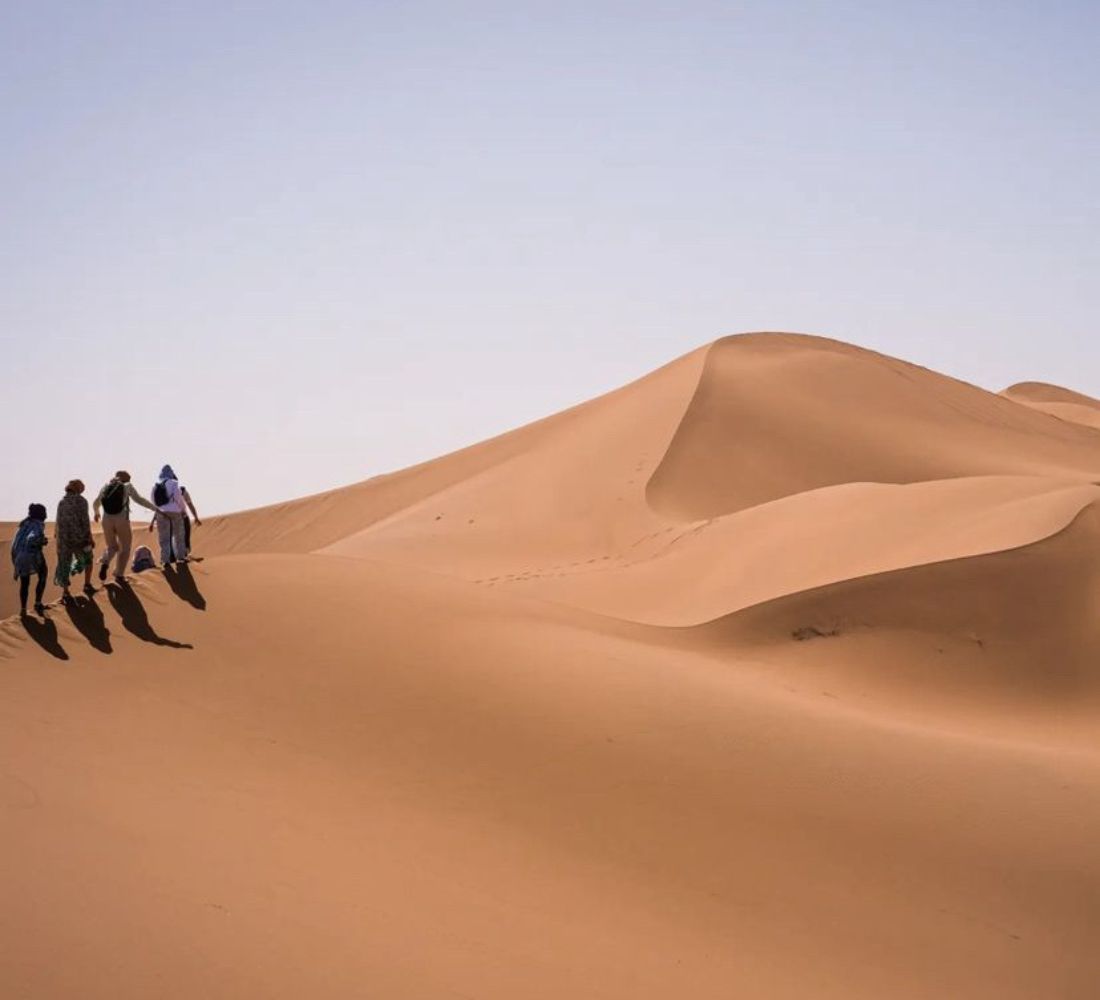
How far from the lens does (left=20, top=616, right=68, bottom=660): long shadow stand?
895cm

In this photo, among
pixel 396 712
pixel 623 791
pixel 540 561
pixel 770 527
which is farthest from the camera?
pixel 540 561

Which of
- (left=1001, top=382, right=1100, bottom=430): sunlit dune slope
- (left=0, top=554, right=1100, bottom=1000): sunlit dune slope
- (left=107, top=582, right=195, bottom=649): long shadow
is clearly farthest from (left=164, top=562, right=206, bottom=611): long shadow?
(left=1001, top=382, right=1100, bottom=430): sunlit dune slope

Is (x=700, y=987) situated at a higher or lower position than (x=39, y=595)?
lower

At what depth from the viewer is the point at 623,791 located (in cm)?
810

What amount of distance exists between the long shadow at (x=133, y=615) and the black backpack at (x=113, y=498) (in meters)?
0.67

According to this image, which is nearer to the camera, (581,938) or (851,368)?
(581,938)

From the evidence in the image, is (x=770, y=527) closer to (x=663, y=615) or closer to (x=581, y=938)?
(x=663, y=615)

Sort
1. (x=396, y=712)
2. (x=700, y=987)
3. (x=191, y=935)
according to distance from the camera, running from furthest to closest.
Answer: (x=396, y=712), (x=700, y=987), (x=191, y=935)

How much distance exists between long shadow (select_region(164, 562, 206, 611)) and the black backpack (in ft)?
2.16

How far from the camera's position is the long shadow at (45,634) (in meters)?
8.95

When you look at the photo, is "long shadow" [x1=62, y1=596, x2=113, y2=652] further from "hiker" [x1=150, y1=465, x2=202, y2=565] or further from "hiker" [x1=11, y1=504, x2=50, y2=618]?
"hiker" [x1=150, y1=465, x2=202, y2=565]

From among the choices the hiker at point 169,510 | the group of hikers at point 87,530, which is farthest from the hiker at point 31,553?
the hiker at point 169,510

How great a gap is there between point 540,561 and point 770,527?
798cm

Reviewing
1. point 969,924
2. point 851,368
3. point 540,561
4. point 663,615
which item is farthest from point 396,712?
point 851,368
